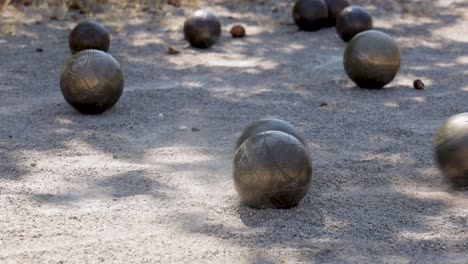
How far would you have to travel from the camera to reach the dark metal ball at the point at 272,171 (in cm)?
461

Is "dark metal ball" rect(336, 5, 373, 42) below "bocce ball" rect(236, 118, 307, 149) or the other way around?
below

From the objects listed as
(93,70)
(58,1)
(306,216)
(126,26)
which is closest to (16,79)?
(93,70)

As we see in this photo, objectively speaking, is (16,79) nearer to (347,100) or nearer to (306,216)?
(347,100)

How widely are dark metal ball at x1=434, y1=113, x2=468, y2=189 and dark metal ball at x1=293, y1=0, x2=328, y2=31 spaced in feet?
18.9

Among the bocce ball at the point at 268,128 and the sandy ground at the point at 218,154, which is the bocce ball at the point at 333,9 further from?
the bocce ball at the point at 268,128

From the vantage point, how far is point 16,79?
8430 mm

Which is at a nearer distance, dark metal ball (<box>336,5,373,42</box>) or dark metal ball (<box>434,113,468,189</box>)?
dark metal ball (<box>434,113,468,189</box>)

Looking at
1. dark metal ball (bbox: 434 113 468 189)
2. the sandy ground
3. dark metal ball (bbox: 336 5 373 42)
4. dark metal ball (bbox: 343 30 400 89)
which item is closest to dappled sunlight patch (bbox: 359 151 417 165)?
the sandy ground

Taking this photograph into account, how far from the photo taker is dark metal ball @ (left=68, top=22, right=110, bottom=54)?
909cm

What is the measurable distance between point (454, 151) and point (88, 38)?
541cm

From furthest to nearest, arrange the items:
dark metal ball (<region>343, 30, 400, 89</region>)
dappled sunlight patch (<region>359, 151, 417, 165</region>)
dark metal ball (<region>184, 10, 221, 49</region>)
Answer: dark metal ball (<region>184, 10, 221, 49</region>) < dark metal ball (<region>343, 30, 400, 89</region>) < dappled sunlight patch (<region>359, 151, 417, 165</region>)

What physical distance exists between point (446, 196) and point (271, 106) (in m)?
2.66

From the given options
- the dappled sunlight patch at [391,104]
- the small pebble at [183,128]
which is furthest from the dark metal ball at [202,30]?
the small pebble at [183,128]

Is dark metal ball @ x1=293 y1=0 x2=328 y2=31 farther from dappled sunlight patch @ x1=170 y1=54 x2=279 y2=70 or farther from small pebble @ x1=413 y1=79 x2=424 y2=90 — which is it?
small pebble @ x1=413 y1=79 x2=424 y2=90
